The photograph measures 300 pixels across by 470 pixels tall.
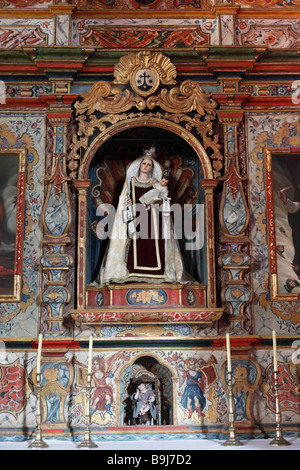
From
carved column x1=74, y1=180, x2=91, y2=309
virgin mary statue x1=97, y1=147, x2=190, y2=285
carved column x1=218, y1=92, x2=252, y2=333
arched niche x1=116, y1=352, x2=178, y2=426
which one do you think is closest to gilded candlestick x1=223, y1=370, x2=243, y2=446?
arched niche x1=116, y1=352, x2=178, y2=426

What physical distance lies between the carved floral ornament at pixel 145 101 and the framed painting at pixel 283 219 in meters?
0.83

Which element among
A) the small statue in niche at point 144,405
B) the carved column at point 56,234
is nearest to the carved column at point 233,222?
the small statue in niche at point 144,405

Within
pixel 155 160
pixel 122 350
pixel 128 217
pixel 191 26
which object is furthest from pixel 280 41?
pixel 122 350

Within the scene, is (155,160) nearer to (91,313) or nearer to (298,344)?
(91,313)

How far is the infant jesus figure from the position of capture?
865cm

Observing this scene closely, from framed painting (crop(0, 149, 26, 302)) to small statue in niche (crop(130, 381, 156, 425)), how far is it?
1.84 metres

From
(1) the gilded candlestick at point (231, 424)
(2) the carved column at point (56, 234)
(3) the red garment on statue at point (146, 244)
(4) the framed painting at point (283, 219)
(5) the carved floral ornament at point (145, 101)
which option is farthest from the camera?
(5) the carved floral ornament at point (145, 101)

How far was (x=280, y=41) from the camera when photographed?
8.93 m

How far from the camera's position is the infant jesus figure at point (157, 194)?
28.4 feet

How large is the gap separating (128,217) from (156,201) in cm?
47

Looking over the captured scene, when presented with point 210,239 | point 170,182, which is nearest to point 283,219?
point 210,239

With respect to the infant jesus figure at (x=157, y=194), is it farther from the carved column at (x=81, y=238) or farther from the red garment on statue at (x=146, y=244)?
the carved column at (x=81, y=238)

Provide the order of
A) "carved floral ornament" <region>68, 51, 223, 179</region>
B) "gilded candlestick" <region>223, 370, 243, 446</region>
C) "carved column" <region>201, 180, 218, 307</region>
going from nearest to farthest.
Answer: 1. "gilded candlestick" <region>223, 370, 243, 446</region>
2. "carved column" <region>201, 180, 218, 307</region>
3. "carved floral ornament" <region>68, 51, 223, 179</region>

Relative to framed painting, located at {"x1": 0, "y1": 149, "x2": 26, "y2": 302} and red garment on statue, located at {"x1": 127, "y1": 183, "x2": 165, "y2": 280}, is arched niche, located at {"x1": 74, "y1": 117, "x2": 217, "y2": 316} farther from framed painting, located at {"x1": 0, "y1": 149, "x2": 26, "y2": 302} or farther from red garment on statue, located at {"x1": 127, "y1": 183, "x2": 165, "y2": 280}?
framed painting, located at {"x1": 0, "y1": 149, "x2": 26, "y2": 302}
